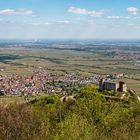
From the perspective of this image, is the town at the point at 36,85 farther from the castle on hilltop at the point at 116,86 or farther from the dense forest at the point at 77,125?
the dense forest at the point at 77,125

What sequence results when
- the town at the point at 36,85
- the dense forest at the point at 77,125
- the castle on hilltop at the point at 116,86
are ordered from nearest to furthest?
the dense forest at the point at 77,125
the castle on hilltop at the point at 116,86
the town at the point at 36,85

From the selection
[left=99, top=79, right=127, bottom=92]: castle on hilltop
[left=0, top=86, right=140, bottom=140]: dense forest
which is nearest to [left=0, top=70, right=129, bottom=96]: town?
[left=99, top=79, right=127, bottom=92]: castle on hilltop

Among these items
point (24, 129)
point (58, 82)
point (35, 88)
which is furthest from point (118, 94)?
point (58, 82)

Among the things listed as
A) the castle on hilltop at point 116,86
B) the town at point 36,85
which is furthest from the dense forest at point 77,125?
the town at point 36,85

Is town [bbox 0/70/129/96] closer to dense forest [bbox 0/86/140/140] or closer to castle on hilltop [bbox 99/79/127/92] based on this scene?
castle on hilltop [bbox 99/79/127/92]

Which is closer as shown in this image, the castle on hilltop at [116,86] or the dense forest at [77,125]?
the dense forest at [77,125]

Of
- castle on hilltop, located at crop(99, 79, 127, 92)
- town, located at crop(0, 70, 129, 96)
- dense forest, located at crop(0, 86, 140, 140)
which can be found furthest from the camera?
town, located at crop(0, 70, 129, 96)

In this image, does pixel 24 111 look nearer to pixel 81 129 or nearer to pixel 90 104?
pixel 90 104

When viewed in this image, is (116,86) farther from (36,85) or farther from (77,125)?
(36,85)

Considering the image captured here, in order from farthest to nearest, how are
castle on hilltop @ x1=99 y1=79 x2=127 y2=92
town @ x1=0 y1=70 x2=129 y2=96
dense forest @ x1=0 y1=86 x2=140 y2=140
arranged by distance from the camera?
town @ x1=0 y1=70 x2=129 y2=96, castle on hilltop @ x1=99 y1=79 x2=127 y2=92, dense forest @ x1=0 y1=86 x2=140 y2=140

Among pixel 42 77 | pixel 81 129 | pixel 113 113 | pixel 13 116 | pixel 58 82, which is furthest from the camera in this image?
pixel 42 77

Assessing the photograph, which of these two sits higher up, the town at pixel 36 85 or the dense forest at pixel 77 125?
the dense forest at pixel 77 125
